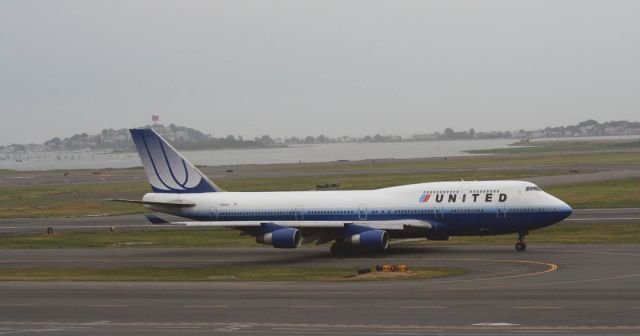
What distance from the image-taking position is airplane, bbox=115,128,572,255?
57.5 meters

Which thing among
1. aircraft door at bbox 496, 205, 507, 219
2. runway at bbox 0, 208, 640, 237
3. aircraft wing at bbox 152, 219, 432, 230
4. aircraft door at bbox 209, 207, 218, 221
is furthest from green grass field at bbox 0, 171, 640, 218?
aircraft door at bbox 209, 207, 218, 221

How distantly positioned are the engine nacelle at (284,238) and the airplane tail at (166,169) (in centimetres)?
884

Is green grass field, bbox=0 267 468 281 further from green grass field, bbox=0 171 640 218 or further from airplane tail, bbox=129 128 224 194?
green grass field, bbox=0 171 640 218

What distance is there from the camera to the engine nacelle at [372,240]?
5759cm

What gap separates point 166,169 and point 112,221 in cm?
2622

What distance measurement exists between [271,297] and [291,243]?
16625 millimetres

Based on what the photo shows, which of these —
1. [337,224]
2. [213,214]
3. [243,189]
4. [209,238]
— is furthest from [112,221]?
[243,189]

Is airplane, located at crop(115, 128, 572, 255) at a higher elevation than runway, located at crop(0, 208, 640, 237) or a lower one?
higher

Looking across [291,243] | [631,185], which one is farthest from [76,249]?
[631,185]

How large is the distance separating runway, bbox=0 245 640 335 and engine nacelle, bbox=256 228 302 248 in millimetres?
1710

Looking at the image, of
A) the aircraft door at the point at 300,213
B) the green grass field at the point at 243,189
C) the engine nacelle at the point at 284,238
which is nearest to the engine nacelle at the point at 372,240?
the engine nacelle at the point at 284,238

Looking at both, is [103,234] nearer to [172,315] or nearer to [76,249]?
[76,249]

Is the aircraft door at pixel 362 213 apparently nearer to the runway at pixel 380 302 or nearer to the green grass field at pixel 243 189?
the runway at pixel 380 302

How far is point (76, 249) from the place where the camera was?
68.0m
